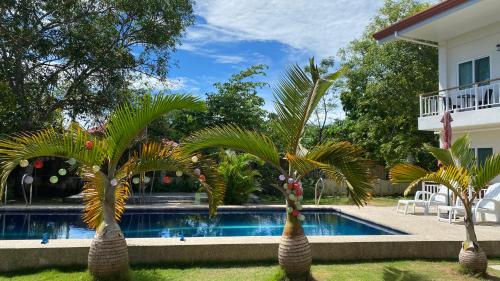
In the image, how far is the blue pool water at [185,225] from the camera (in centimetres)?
1100

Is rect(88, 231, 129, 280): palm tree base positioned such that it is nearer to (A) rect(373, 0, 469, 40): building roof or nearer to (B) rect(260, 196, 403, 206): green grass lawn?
(B) rect(260, 196, 403, 206): green grass lawn

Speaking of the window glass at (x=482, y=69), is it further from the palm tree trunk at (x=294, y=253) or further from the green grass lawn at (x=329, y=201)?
the palm tree trunk at (x=294, y=253)

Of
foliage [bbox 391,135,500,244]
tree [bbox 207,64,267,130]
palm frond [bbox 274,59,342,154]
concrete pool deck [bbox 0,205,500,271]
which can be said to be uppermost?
tree [bbox 207,64,267,130]

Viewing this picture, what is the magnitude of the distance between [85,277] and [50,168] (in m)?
15.4

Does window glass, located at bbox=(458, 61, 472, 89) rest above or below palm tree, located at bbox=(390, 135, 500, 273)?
above

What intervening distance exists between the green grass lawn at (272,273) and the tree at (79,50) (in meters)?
11.4

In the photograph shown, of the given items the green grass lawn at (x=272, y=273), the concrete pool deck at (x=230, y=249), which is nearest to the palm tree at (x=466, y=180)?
the green grass lawn at (x=272, y=273)

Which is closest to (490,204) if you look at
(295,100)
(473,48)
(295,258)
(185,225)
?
(473,48)

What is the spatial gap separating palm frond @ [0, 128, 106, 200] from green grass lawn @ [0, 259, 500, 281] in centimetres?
155

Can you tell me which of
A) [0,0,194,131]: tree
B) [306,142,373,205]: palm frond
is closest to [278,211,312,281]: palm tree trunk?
[306,142,373,205]: palm frond

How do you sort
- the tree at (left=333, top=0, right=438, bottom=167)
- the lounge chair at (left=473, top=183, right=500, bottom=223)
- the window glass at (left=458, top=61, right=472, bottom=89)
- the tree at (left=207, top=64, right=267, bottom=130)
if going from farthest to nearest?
the tree at (left=207, top=64, right=267, bottom=130), the tree at (left=333, top=0, right=438, bottom=167), the window glass at (left=458, top=61, right=472, bottom=89), the lounge chair at (left=473, top=183, right=500, bottom=223)

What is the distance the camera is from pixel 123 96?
17.2 metres

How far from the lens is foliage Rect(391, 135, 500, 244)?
20.1 ft

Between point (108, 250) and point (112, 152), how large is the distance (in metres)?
1.22
